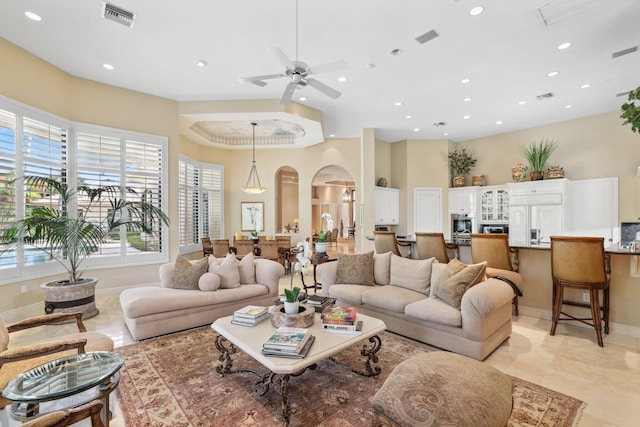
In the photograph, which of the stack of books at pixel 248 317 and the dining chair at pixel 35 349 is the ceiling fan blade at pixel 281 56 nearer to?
the stack of books at pixel 248 317

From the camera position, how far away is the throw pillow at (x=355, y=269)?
13.1 ft

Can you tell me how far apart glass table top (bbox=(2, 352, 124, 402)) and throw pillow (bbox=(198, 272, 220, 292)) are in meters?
1.75

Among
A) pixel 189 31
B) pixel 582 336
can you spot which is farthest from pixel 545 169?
pixel 189 31

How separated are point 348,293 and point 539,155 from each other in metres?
5.90

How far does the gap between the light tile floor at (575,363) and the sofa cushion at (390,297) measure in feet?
3.04

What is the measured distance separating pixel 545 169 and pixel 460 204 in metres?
1.96

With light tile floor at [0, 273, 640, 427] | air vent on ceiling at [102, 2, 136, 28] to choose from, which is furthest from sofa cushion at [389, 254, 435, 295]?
air vent on ceiling at [102, 2, 136, 28]

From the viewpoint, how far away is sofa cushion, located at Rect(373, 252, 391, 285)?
4.04 m

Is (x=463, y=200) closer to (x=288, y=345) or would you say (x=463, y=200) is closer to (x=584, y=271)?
(x=584, y=271)

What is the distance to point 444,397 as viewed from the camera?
1.58 metres

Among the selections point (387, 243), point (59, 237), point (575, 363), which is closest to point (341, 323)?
point (575, 363)

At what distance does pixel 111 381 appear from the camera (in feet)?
5.94

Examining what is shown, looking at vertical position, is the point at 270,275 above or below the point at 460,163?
below

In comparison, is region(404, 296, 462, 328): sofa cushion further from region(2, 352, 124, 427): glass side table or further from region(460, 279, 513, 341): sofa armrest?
region(2, 352, 124, 427): glass side table
